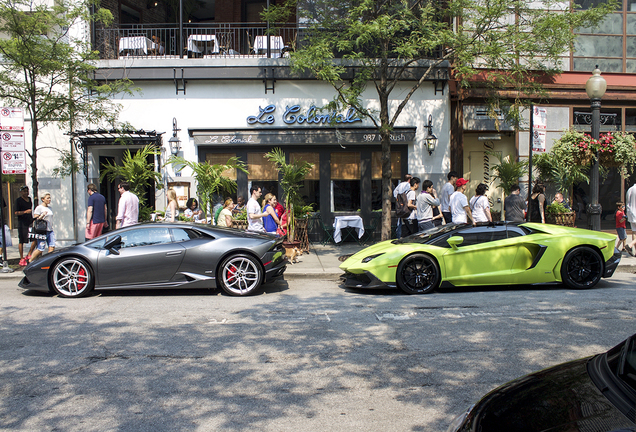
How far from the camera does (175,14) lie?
686 inches

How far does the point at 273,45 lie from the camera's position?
15.2m

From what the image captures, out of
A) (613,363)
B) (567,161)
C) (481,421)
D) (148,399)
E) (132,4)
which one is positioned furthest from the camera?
(132,4)

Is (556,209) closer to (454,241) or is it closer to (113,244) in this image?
(454,241)

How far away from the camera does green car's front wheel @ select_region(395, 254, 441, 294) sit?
8070 mm

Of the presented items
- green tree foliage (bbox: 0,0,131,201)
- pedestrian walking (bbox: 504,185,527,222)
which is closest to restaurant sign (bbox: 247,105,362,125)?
green tree foliage (bbox: 0,0,131,201)

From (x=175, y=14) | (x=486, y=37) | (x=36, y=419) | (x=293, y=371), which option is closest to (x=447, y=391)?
(x=293, y=371)

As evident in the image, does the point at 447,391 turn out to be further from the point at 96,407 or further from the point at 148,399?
the point at 96,407

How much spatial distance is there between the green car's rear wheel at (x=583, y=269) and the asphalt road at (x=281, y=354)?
11.6 inches

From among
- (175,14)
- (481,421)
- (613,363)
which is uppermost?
(175,14)

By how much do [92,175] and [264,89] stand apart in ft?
19.0

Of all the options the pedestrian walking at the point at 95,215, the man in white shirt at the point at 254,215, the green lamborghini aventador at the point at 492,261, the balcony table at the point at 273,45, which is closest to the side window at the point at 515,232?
the green lamborghini aventador at the point at 492,261

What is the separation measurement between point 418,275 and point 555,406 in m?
5.93

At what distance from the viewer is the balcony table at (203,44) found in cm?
1480

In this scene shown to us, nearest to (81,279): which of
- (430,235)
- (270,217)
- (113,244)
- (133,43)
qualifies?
(113,244)
